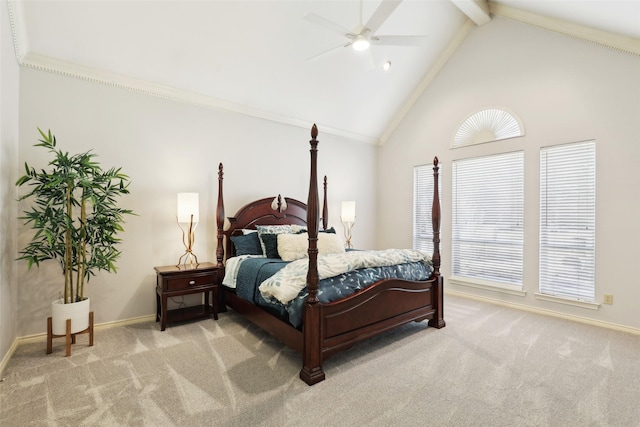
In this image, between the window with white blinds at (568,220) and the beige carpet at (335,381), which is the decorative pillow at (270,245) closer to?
the beige carpet at (335,381)

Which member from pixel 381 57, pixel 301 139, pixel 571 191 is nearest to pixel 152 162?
pixel 301 139

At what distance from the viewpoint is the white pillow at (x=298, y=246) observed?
3529 millimetres

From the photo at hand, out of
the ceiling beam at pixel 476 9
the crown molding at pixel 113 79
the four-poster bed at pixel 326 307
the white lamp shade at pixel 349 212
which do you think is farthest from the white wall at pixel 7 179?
the ceiling beam at pixel 476 9

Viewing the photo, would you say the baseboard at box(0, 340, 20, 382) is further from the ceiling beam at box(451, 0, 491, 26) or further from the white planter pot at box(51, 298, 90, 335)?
the ceiling beam at box(451, 0, 491, 26)

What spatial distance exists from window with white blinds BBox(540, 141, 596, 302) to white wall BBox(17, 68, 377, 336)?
346 cm

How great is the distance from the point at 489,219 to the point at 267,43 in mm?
3835

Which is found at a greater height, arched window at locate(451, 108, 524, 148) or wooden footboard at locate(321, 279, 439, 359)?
arched window at locate(451, 108, 524, 148)

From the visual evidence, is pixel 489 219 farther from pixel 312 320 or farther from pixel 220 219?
pixel 220 219

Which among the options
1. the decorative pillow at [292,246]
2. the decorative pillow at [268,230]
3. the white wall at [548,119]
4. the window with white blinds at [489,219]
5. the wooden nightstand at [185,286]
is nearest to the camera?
the wooden nightstand at [185,286]

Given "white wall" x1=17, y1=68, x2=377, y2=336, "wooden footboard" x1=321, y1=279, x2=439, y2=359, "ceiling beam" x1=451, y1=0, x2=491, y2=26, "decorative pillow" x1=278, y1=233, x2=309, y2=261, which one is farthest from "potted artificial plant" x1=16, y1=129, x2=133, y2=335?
"ceiling beam" x1=451, y1=0, x2=491, y2=26

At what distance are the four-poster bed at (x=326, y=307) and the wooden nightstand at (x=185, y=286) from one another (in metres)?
0.23

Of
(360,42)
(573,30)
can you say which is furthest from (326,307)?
(573,30)

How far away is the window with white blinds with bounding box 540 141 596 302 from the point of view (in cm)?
361

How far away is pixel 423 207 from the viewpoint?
5.34 metres
